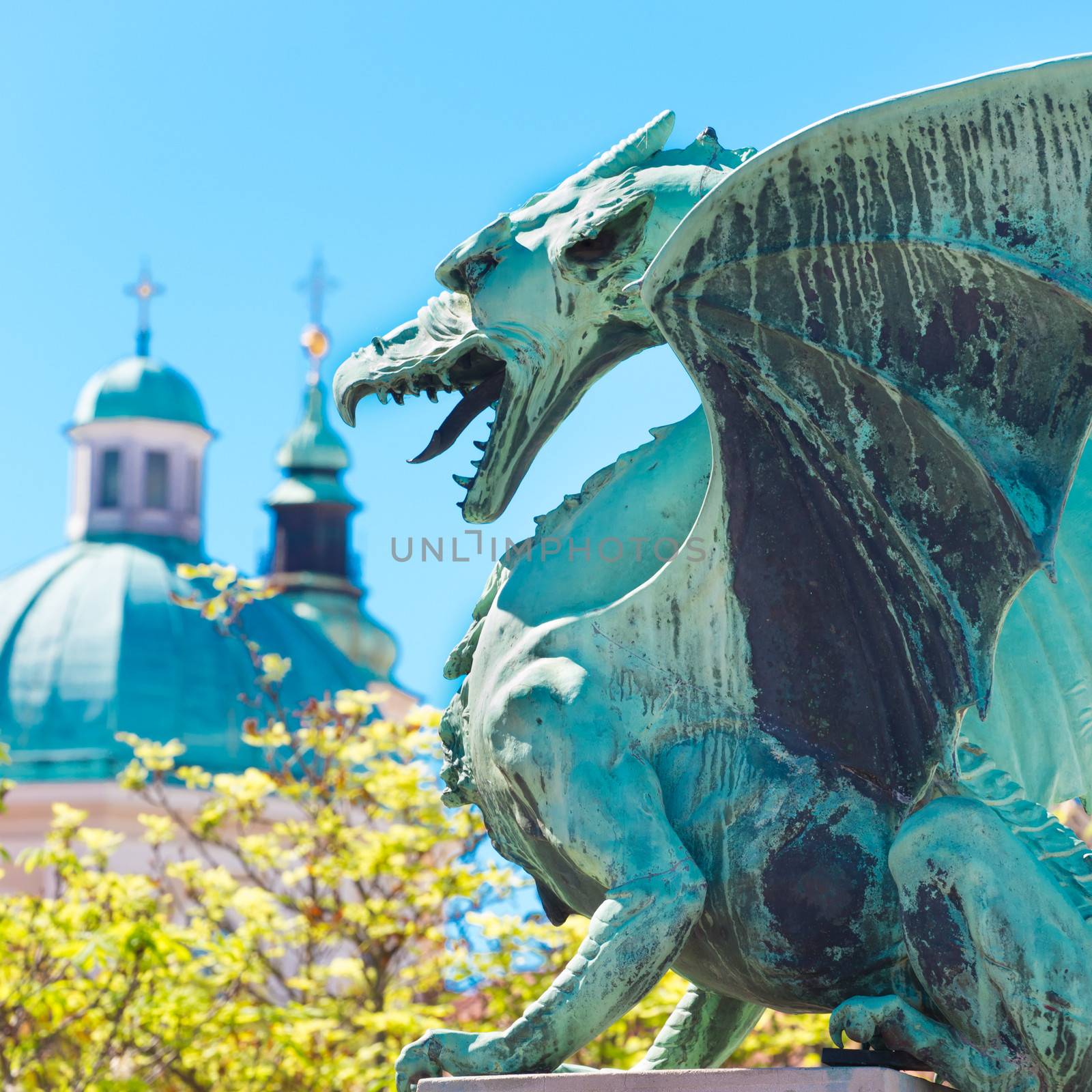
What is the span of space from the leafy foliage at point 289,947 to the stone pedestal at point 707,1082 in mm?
6068

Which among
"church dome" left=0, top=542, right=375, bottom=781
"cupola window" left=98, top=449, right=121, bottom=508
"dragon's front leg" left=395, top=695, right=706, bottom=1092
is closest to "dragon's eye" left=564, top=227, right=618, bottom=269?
"dragon's front leg" left=395, top=695, right=706, bottom=1092

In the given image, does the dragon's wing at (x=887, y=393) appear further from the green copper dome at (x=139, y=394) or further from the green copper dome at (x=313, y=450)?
the green copper dome at (x=313, y=450)

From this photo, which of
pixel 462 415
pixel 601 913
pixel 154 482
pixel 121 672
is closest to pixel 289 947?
pixel 462 415

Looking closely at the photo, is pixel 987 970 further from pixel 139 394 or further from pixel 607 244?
pixel 139 394

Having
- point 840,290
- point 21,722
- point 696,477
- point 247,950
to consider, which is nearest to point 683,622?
point 696,477

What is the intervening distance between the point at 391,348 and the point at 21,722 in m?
33.7

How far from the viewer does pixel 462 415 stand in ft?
16.8

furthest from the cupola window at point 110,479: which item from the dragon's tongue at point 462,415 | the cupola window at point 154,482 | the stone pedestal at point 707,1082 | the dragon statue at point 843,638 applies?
the stone pedestal at point 707,1082

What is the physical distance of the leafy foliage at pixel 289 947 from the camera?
1122 centimetres

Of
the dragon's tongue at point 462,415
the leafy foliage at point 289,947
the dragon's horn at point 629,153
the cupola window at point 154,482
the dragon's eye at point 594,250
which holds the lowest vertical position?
the leafy foliage at point 289,947

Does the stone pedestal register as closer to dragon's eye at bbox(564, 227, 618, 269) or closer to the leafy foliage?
dragon's eye at bbox(564, 227, 618, 269)

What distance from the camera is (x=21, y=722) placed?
37375mm

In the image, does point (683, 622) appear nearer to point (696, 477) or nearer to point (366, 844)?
point (696, 477)

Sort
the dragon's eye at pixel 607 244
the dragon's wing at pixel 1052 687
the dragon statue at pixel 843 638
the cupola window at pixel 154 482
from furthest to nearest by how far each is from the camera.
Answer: the cupola window at pixel 154 482 < the dragon's wing at pixel 1052 687 < the dragon's eye at pixel 607 244 < the dragon statue at pixel 843 638
